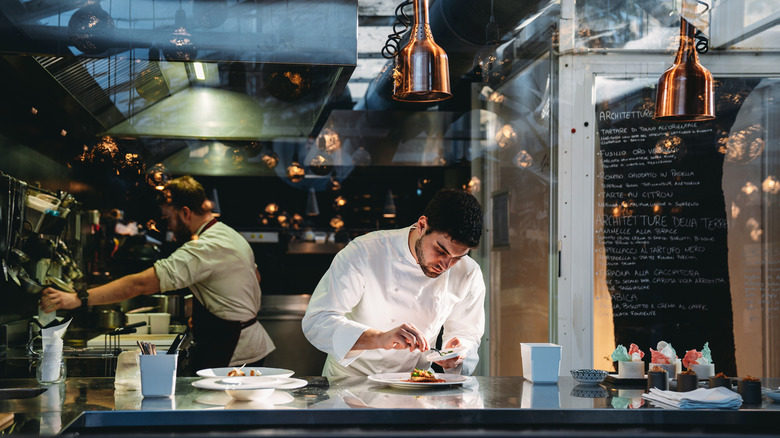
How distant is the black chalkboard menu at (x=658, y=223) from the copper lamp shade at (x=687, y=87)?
1392 millimetres

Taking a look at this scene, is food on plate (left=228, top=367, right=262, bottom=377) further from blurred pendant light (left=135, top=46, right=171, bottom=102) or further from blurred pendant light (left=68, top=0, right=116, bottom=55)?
blurred pendant light (left=135, top=46, right=171, bottom=102)

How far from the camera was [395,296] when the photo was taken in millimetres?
2951

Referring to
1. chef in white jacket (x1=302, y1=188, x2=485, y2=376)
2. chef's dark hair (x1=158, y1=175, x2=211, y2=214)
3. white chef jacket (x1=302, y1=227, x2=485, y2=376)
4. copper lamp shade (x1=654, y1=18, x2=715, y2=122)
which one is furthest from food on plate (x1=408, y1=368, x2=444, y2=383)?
chef's dark hair (x1=158, y1=175, x2=211, y2=214)

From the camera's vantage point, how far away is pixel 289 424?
1883mm

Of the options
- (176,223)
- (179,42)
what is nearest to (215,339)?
(176,223)

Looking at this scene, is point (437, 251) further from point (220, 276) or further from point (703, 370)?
point (220, 276)

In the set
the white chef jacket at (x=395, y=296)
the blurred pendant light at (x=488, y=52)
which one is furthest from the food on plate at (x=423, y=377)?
the blurred pendant light at (x=488, y=52)

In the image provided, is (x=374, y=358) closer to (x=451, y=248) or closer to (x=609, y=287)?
(x=451, y=248)

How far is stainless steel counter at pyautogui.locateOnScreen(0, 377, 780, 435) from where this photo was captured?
186 centimetres

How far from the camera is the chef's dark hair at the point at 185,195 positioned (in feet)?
15.3

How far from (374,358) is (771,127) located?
277cm

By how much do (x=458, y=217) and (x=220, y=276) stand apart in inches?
82.7

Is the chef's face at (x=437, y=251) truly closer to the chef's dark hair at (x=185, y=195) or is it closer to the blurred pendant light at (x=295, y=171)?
the chef's dark hair at (x=185, y=195)

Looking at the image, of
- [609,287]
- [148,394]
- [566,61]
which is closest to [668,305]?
[609,287]
